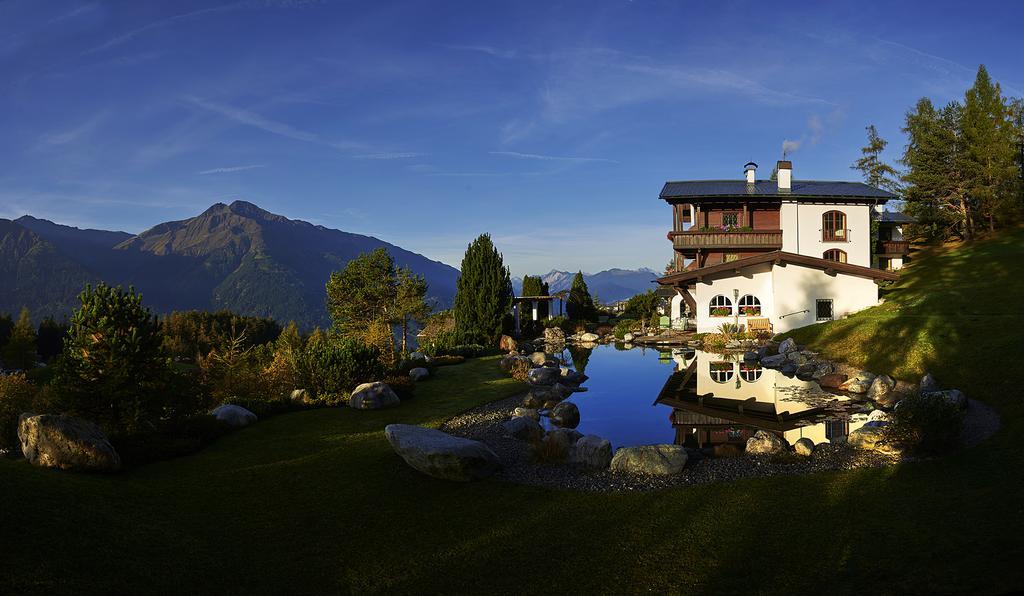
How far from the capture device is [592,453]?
9.72 m

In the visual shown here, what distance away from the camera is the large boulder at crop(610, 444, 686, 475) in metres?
9.10

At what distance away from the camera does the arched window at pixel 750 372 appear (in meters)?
19.7

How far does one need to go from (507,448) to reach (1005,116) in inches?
2341

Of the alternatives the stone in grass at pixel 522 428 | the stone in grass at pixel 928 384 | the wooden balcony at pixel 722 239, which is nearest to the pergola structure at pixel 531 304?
the wooden balcony at pixel 722 239

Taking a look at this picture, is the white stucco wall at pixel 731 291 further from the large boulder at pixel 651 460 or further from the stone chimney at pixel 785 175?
the large boulder at pixel 651 460

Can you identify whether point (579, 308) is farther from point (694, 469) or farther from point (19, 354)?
point (19, 354)

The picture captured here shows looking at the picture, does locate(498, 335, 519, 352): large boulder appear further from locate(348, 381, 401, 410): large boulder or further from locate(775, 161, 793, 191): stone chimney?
locate(775, 161, 793, 191): stone chimney

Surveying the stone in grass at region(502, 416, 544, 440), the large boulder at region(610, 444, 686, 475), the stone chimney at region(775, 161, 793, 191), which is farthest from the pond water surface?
the stone chimney at region(775, 161, 793, 191)

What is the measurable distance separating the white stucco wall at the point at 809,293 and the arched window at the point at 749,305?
1.13 m

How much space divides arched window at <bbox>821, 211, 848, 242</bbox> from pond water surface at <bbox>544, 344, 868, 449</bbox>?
18509 mm

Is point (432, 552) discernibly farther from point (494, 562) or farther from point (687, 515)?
point (687, 515)

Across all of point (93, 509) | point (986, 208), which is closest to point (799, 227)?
point (986, 208)

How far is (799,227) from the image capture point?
121 ft

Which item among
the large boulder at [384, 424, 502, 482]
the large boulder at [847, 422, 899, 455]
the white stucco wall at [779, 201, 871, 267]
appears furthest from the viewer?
the white stucco wall at [779, 201, 871, 267]
